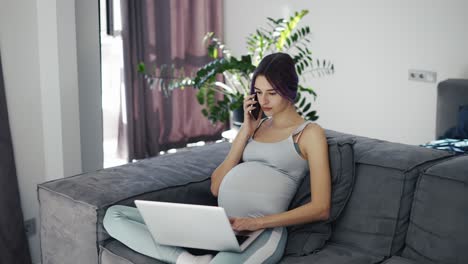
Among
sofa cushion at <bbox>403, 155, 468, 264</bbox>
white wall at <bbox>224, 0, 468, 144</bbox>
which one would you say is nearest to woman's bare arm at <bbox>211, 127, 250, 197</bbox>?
sofa cushion at <bbox>403, 155, 468, 264</bbox>

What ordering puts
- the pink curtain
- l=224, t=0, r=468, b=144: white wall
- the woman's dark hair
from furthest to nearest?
1. the pink curtain
2. l=224, t=0, r=468, b=144: white wall
3. the woman's dark hair

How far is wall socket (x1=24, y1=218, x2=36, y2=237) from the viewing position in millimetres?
3105

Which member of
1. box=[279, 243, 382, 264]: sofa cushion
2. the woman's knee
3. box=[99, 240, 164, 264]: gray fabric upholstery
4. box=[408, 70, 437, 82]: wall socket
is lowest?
box=[99, 240, 164, 264]: gray fabric upholstery

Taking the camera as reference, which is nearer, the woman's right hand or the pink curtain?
the woman's right hand

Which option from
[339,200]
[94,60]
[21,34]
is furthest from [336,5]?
[339,200]

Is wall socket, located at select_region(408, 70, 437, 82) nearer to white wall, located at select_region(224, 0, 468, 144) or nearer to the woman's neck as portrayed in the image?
white wall, located at select_region(224, 0, 468, 144)

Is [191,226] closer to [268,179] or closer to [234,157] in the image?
[268,179]

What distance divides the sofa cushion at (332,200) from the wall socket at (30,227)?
1.52 m

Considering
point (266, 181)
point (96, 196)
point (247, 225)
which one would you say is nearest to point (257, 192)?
point (266, 181)

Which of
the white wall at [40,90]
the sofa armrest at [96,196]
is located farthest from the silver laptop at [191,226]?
the white wall at [40,90]

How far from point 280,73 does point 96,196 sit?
785 millimetres

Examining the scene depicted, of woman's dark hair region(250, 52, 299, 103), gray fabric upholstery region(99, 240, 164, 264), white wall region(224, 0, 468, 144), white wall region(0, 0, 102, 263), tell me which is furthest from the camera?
white wall region(224, 0, 468, 144)

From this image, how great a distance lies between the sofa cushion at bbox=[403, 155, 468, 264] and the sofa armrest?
2.54ft

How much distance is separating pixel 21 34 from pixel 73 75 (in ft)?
1.01
